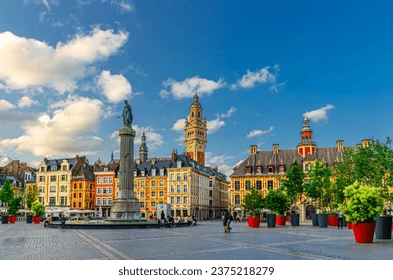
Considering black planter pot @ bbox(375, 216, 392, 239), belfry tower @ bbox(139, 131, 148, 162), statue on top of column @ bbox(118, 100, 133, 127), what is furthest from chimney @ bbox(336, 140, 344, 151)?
belfry tower @ bbox(139, 131, 148, 162)

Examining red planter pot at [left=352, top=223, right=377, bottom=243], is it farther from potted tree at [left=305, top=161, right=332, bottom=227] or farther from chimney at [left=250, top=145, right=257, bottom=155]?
chimney at [left=250, top=145, right=257, bottom=155]

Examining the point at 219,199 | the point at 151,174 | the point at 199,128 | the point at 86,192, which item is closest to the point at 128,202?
the point at 151,174

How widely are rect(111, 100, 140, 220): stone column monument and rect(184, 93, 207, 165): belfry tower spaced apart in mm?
83392

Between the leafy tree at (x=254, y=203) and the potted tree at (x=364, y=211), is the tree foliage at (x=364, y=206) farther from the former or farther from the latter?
the leafy tree at (x=254, y=203)

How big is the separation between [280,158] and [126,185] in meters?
37.4

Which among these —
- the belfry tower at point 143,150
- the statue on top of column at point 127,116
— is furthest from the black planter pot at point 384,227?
the belfry tower at point 143,150

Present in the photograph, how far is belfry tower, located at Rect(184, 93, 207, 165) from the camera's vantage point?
125m

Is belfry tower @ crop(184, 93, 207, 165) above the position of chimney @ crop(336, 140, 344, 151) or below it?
above

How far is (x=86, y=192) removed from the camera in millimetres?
85375

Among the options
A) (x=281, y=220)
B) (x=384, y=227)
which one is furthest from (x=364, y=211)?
(x=281, y=220)

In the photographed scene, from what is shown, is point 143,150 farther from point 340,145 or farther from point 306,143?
point 340,145

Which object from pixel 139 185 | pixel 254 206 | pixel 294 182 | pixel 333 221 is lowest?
pixel 333 221

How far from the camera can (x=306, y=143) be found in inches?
2753
